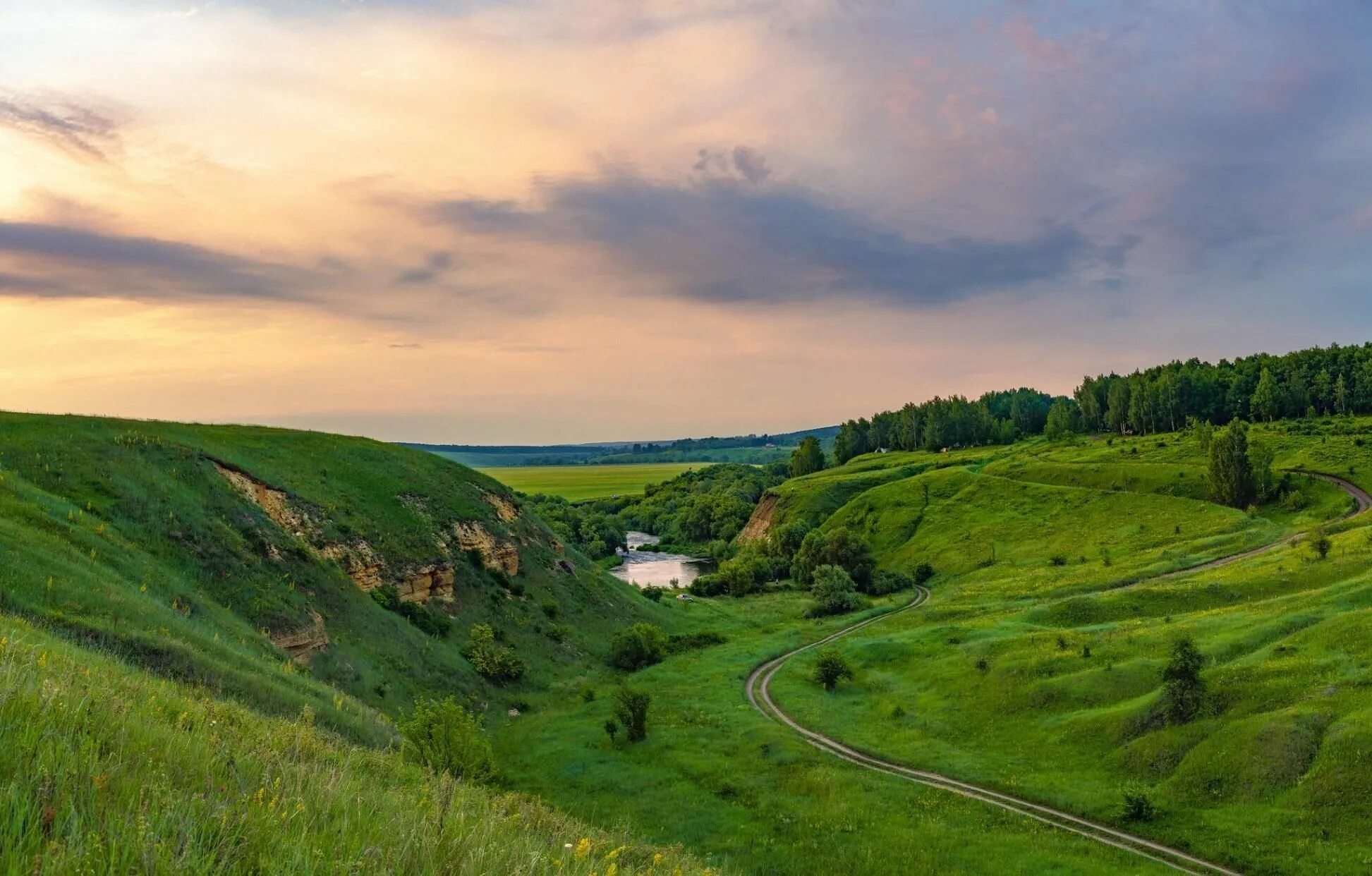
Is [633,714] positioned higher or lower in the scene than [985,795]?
higher

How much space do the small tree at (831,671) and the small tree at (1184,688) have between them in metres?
26.0

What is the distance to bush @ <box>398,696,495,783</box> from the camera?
1212 inches

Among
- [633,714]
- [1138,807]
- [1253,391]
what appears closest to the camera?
[1138,807]

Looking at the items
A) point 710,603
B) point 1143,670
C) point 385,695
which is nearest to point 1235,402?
point 710,603

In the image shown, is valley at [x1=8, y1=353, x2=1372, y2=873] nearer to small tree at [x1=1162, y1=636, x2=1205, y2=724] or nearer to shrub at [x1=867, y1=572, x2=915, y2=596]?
small tree at [x1=1162, y1=636, x2=1205, y2=724]

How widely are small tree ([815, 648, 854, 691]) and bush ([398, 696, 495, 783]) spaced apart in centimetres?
3534

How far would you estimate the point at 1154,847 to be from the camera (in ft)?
106

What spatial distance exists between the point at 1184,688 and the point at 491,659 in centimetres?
4818

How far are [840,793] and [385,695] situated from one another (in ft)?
94.2

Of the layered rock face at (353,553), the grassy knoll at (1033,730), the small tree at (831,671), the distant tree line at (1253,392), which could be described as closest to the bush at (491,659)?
the grassy knoll at (1033,730)

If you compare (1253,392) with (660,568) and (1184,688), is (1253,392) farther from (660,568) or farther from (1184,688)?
(1184,688)

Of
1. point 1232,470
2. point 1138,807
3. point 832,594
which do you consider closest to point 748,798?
point 1138,807

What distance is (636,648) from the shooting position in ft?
232

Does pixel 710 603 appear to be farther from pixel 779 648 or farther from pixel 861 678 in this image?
pixel 861 678
